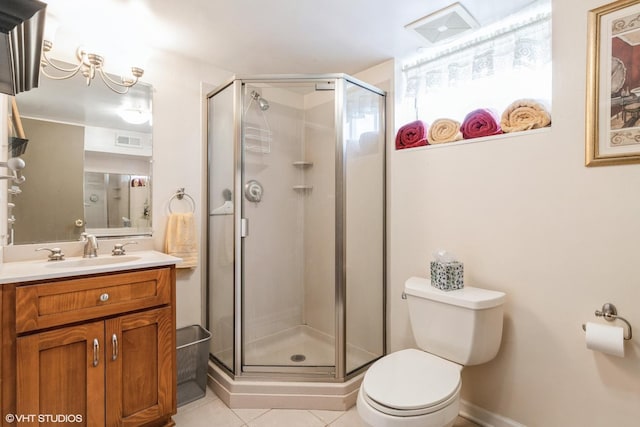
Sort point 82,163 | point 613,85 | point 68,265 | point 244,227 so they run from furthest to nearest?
1. point 244,227
2. point 82,163
3. point 68,265
4. point 613,85

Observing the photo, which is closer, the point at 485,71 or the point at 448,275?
the point at 448,275

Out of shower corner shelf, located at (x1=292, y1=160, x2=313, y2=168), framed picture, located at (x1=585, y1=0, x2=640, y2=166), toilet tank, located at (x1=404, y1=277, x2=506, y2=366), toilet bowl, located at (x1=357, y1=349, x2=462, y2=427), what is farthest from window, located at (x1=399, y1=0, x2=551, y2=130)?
toilet bowl, located at (x1=357, y1=349, x2=462, y2=427)

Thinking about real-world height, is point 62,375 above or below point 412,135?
below

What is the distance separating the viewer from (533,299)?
1.56 m

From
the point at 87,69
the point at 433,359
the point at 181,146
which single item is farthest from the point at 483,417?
the point at 87,69

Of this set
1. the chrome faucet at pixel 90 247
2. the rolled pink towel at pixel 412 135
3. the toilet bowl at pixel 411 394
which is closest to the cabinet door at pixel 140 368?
the chrome faucet at pixel 90 247

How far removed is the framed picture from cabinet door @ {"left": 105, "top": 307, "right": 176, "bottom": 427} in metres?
2.16

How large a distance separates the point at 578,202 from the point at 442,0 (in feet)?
3.81

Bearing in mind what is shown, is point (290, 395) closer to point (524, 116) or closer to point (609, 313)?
point (609, 313)

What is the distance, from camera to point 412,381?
4.51 ft

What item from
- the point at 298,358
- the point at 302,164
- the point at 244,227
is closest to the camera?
the point at 244,227

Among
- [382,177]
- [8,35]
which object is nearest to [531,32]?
[382,177]

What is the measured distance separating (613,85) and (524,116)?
33 cm

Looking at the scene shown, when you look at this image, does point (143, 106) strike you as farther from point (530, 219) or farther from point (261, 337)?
point (530, 219)
